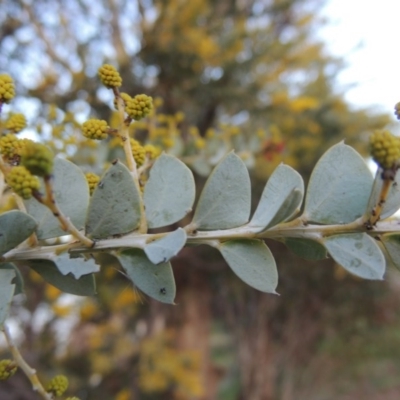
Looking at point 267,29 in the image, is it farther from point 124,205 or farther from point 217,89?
point 124,205

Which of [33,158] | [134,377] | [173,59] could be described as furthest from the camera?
[134,377]

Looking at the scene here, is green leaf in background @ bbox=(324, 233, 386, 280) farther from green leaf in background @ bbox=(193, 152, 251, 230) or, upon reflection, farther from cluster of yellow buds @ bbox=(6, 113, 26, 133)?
cluster of yellow buds @ bbox=(6, 113, 26, 133)

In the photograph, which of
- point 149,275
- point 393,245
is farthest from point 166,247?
point 393,245

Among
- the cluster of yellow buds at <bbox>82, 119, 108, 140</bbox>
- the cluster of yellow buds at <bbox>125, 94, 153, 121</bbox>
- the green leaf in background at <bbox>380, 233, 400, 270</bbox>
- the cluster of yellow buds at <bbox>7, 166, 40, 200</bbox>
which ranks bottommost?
the green leaf in background at <bbox>380, 233, 400, 270</bbox>

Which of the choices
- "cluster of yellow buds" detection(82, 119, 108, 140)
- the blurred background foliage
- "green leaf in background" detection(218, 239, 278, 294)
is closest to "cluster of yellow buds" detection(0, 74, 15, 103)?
"cluster of yellow buds" detection(82, 119, 108, 140)

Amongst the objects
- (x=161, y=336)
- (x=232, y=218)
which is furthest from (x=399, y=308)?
(x=232, y=218)

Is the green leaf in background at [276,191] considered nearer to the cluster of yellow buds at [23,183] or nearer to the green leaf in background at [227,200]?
the green leaf in background at [227,200]

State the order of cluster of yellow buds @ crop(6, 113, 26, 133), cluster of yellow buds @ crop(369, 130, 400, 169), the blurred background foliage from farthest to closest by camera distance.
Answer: the blurred background foliage
cluster of yellow buds @ crop(6, 113, 26, 133)
cluster of yellow buds @ crop(369, 130, 400, 169)
